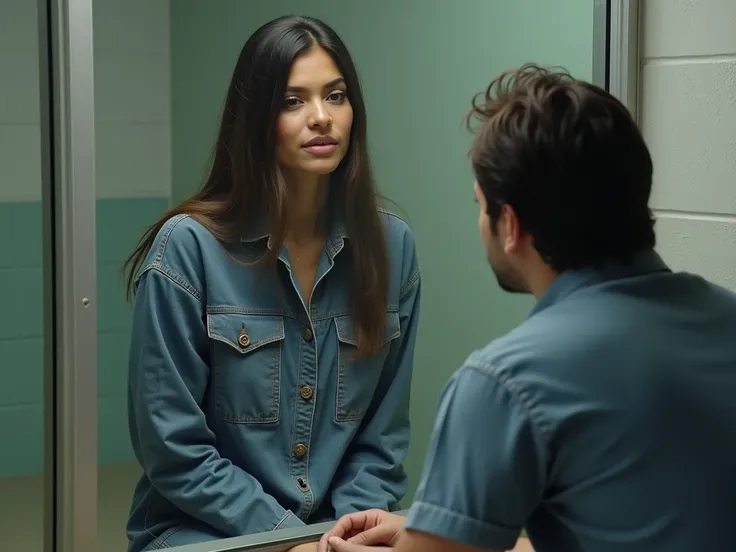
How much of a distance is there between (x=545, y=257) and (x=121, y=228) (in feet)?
4.44

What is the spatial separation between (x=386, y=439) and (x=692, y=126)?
0.65 m

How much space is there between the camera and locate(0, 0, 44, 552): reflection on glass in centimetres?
196

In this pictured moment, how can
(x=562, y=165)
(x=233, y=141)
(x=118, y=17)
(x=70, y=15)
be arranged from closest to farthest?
1. (x=562, y=165)
2. (x=70, y=15)
3. (x=233, y=141)
4. (x=118, y=17)

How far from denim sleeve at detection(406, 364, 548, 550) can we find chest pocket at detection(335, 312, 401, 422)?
0.60 metres

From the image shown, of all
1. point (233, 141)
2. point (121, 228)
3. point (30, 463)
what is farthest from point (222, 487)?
point (121, 228)

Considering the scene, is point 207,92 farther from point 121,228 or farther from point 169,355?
point 169,355

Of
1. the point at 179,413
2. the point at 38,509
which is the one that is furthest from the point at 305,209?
the point at 38,509

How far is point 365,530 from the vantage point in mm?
1405

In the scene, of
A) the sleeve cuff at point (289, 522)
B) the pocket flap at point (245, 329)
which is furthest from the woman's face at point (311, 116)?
the sleeve cuff at point (289, 522)

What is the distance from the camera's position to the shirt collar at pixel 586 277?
3.34 ft

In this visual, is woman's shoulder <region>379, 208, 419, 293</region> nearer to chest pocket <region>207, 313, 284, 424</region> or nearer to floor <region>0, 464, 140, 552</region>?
chest pocket <region>207, 313, 284, 424</region>

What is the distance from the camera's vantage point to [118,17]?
2156 millimetres

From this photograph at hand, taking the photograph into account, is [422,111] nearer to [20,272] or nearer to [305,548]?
[20,272]

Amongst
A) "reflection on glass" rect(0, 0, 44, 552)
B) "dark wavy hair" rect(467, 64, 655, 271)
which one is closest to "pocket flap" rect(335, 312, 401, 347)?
"dark wavy hair" rect(467, 64, 655, 271)
